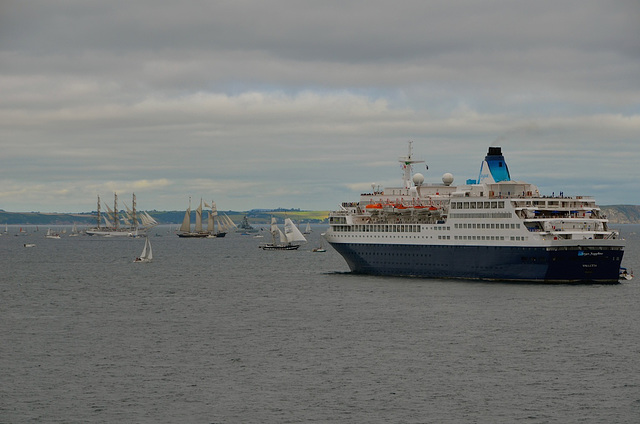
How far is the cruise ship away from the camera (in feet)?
293

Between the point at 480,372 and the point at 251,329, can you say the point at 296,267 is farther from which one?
the point at 480,372

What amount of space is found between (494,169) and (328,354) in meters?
52.1

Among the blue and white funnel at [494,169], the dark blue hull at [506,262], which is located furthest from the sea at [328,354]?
the blue and white funnel at [494,169]

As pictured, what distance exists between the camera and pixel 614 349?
194 feet

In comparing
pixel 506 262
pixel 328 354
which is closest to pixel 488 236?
pixel 506 262

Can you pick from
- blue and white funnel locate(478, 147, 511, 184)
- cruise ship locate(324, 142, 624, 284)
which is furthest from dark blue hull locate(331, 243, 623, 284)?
blue and white funnel locate(478, 147, 511, 184)

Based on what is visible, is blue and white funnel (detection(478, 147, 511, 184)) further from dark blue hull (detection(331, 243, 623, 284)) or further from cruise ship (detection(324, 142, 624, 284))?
dark blue hull (detection(331, 243, 623, 284))

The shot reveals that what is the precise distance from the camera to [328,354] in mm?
58094

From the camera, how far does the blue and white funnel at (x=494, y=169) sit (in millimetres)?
104125

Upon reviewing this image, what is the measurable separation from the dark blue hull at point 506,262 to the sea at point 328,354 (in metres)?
1.44

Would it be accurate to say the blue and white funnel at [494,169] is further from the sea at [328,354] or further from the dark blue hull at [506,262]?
the sea at [328,354]

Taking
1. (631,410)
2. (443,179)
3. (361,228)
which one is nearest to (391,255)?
(361,228)

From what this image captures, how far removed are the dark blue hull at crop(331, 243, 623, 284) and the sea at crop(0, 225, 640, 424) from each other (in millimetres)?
1441

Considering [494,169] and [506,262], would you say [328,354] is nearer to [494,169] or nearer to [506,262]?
[506,262]
